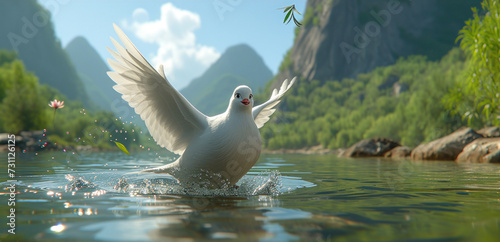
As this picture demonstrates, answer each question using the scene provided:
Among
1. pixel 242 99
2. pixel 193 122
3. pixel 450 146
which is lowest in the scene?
pixel 450 146

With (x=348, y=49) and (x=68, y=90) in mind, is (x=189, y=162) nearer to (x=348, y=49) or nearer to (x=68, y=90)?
(x=348, y=49)

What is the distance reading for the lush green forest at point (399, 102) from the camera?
10961 millimetres

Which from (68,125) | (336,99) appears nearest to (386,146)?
(68,125)

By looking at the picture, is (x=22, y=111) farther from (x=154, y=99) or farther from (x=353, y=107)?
(x=353, y=107)

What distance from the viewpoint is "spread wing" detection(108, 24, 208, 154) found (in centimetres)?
441

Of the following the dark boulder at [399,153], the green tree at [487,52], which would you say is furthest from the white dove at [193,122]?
the dark boulder at [399,153]

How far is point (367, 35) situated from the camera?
88.1 metres

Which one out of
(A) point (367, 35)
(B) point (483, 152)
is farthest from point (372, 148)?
(A) point (367, 35)

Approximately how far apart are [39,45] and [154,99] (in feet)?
448

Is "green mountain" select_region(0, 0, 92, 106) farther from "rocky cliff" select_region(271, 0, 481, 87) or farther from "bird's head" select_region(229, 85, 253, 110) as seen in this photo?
"bird's head" select_region(229, 85, 253, 110)

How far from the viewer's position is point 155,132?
17.2 feet

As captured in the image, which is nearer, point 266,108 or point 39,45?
point 266,108

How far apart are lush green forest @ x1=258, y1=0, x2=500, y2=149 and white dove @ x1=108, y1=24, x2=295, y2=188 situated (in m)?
8.97

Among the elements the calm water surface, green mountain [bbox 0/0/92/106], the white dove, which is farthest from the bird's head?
green mountain [bbox 0/0/92/106]
